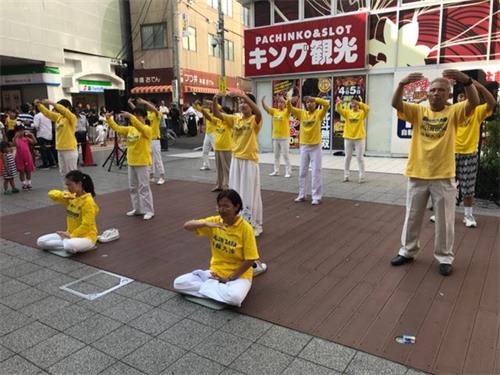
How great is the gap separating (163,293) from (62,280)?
1174 mm

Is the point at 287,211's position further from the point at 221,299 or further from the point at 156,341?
the point at 156,341

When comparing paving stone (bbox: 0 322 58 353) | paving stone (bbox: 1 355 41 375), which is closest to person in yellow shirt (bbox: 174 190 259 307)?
paving stone (bbox: 0 322 58 353)

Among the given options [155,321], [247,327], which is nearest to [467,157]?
[247,327]

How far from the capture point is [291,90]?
548 inches

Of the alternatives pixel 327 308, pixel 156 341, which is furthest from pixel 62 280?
pixel 327 308

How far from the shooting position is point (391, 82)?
12484 mm

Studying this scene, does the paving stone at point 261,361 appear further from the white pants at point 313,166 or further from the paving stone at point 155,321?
the white pants at point 313,166

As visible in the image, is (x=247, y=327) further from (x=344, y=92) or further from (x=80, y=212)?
(x=344, y=92)

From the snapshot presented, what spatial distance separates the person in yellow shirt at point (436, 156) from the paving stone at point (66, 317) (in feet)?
10.9

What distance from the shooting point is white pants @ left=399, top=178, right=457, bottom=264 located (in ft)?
13.6

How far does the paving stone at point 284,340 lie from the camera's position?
2.99m

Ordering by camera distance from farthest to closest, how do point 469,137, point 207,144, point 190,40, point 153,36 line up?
point 190,40 → point 153,36 → point 207,144 → point 469,137

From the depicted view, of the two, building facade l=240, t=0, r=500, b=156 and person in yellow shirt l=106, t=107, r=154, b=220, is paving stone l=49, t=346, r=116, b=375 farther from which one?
building facade l=240, t=0, r=500, b=156

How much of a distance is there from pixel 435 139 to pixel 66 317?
3808 mm
